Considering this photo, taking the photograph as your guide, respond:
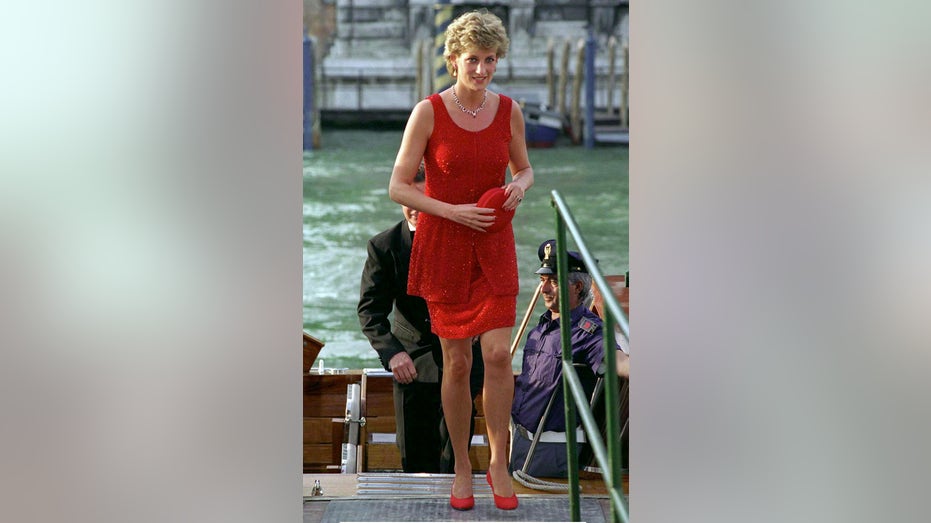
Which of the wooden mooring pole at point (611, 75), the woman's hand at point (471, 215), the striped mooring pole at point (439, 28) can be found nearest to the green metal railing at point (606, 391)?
the woman's hand at point (471, 215)

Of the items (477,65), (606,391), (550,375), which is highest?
(477,65)

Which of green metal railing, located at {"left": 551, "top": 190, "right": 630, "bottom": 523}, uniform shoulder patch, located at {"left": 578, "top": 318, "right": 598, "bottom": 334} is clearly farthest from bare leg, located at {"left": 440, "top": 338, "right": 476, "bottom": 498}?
uniform shoulder patch, located at {"left": 578, "top": 318, "right": 598, "bottom": 334}

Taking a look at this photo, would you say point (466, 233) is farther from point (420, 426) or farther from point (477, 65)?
point (420, 426)

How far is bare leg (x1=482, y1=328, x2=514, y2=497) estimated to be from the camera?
3.51 meters

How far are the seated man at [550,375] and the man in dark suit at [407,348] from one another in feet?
0.58

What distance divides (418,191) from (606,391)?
2.83 ft

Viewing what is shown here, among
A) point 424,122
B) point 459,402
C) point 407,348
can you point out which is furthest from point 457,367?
point 407,348

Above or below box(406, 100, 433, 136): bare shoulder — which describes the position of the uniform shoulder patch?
below

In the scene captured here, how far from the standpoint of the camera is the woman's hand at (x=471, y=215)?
11.4 ft

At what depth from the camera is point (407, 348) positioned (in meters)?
4.54

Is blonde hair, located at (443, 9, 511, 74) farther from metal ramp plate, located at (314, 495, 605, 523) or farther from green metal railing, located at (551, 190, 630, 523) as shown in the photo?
metal ramp plate, located at (314, 495, 605, 523)
